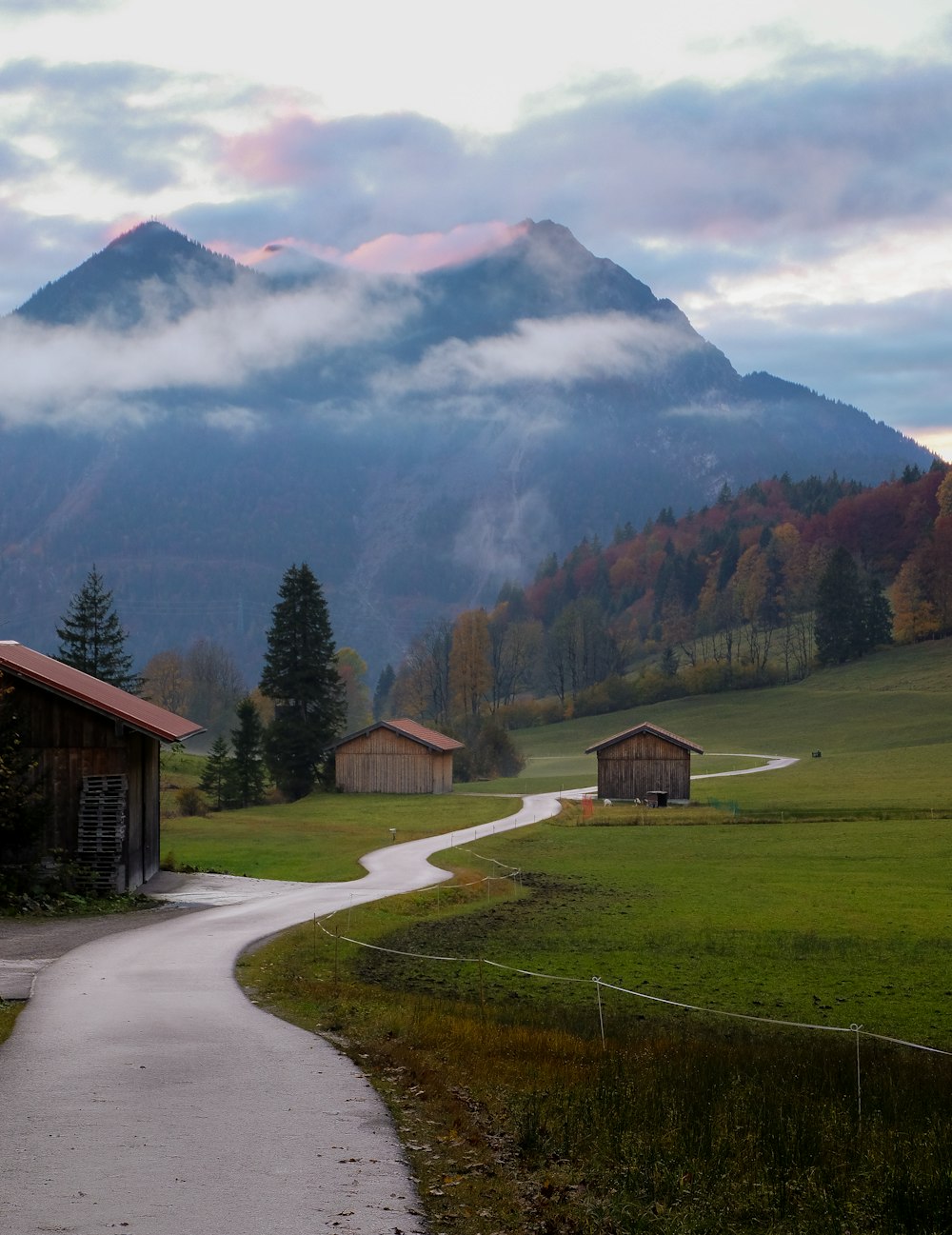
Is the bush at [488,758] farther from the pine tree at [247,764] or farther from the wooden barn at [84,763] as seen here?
the wooden barn at [84,763]

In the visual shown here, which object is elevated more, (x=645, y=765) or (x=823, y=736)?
(x=823, y=736)

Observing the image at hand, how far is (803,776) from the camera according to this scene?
9538 centimetres

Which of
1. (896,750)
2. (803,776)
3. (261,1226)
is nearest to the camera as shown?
(261,1226)

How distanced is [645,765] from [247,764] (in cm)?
2747

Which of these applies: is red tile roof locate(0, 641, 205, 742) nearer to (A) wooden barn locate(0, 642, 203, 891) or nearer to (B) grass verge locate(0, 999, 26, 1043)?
(A) wooden barn locate(0, 642, 203, 891)

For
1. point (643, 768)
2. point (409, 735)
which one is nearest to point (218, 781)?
point (409, 735)

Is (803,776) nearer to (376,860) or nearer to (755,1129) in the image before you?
(376,860)

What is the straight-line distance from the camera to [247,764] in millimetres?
91438

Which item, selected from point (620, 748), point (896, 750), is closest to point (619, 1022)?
point (620, 748)

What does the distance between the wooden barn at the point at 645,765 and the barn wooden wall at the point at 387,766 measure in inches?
553

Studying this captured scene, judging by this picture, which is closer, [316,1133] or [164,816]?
[316,1133]

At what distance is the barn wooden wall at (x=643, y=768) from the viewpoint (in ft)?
282

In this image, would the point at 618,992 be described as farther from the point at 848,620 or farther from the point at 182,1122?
the point at 848,620

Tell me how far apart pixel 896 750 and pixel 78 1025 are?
3973 inches
